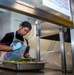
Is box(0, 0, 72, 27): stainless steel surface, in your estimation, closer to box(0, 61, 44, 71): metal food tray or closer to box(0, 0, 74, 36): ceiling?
box(0, 0, 74, 36): ceiling

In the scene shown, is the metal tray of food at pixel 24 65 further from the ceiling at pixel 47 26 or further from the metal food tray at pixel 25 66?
the ceiling at pixel 47 26

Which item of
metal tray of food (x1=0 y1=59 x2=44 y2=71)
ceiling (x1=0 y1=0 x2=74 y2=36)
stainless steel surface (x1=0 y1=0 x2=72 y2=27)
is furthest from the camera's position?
metal tray of food (x1=0 y1=59 x2=44 y2=71)

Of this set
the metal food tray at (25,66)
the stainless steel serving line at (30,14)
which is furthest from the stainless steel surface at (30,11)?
the metal food tray at (25,66)

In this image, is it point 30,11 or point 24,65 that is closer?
point 30,11

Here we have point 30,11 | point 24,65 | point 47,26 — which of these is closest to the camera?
point 30,11

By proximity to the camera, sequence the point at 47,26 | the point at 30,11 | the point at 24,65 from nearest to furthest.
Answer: the point at 30,11 < the point at 24,65 < the point at 47,26

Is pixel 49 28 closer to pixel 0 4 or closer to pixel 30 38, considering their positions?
pixel 0 4

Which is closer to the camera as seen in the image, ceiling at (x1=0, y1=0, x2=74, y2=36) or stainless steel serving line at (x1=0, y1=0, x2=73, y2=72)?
stainless steel serving line at (x1=0, y1=0, x2=73, y2=72)

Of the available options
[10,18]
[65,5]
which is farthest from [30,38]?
[65,5]

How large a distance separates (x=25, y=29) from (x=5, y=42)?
32cm

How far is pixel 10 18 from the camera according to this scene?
3268 mm

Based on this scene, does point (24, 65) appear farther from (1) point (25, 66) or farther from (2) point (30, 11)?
(2) point (30, 11)

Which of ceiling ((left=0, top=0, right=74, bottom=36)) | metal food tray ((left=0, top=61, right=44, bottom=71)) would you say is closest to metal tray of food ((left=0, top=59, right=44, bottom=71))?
metal food tray ((left=0, top=61, right=44, bottom=71))

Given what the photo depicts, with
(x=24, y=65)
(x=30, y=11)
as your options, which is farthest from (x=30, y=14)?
(x=24, y=65)
